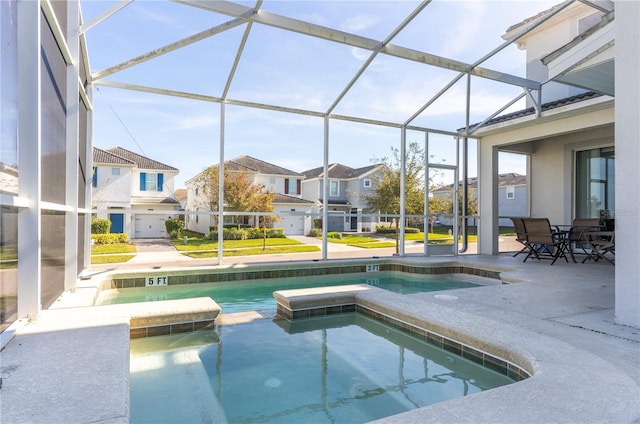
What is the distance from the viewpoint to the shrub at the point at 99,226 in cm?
1639

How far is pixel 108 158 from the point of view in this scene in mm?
17281

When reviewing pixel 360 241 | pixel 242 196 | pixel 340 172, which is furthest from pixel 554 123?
pixel 340 172

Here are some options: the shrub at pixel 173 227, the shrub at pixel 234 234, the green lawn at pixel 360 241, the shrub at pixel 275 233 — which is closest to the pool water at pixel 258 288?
the green lawn at pixel 360 241

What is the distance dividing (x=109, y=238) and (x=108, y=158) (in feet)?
14.0

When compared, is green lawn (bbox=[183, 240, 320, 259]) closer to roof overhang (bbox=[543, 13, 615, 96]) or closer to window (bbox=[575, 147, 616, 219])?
window (bbox=[575, 147, 616, 219])

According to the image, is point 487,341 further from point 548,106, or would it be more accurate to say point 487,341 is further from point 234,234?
point 234,234

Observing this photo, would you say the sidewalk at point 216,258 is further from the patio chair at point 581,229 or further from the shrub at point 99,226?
the shrub at point 99,226

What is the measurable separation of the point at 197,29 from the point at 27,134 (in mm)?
3277

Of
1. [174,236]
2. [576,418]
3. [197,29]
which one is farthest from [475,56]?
[174,236]

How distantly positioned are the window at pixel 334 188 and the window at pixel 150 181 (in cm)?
986

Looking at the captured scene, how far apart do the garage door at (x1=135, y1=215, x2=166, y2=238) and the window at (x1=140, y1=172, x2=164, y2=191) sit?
1571 millimetres

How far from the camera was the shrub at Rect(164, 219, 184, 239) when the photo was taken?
1867 centimetres

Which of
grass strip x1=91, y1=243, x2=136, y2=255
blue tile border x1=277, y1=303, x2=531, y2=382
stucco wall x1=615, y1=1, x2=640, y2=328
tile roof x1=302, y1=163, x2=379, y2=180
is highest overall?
tile roof x1=302, y1=163, x2=379, y2=180

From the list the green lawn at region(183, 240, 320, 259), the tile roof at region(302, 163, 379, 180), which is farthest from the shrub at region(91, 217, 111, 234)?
the tile roof at region(302, 163, 379, 180)
